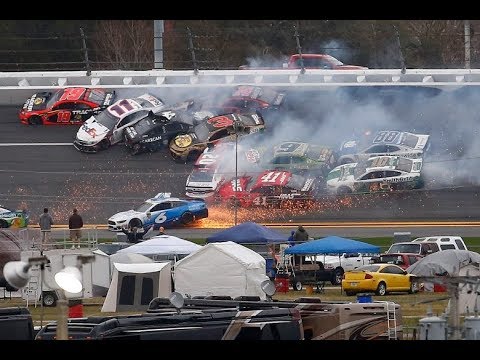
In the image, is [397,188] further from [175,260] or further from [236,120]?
[175,260]

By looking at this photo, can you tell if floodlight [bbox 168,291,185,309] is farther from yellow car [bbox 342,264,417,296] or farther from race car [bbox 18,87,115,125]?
race car [bbox 18,87,115,125]

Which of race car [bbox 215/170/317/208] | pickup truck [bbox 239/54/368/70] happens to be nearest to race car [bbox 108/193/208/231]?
race car [bbox 215/170/317/208]

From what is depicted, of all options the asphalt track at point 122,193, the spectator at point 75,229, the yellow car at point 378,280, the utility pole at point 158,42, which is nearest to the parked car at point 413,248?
the yellow car at point 378,280

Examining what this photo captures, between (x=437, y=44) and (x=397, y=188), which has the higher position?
(x=437, y=44)

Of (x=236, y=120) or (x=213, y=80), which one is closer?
(x=236, y=120)

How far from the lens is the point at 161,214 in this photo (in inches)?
1517

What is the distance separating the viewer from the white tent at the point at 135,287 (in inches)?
1037

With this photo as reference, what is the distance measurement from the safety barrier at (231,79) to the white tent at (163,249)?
16.6 meters

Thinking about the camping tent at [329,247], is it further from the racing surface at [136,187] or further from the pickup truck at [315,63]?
the pickup truck at [315,63]

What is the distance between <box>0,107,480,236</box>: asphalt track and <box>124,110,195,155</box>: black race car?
27cm

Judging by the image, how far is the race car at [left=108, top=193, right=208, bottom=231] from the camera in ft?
126
